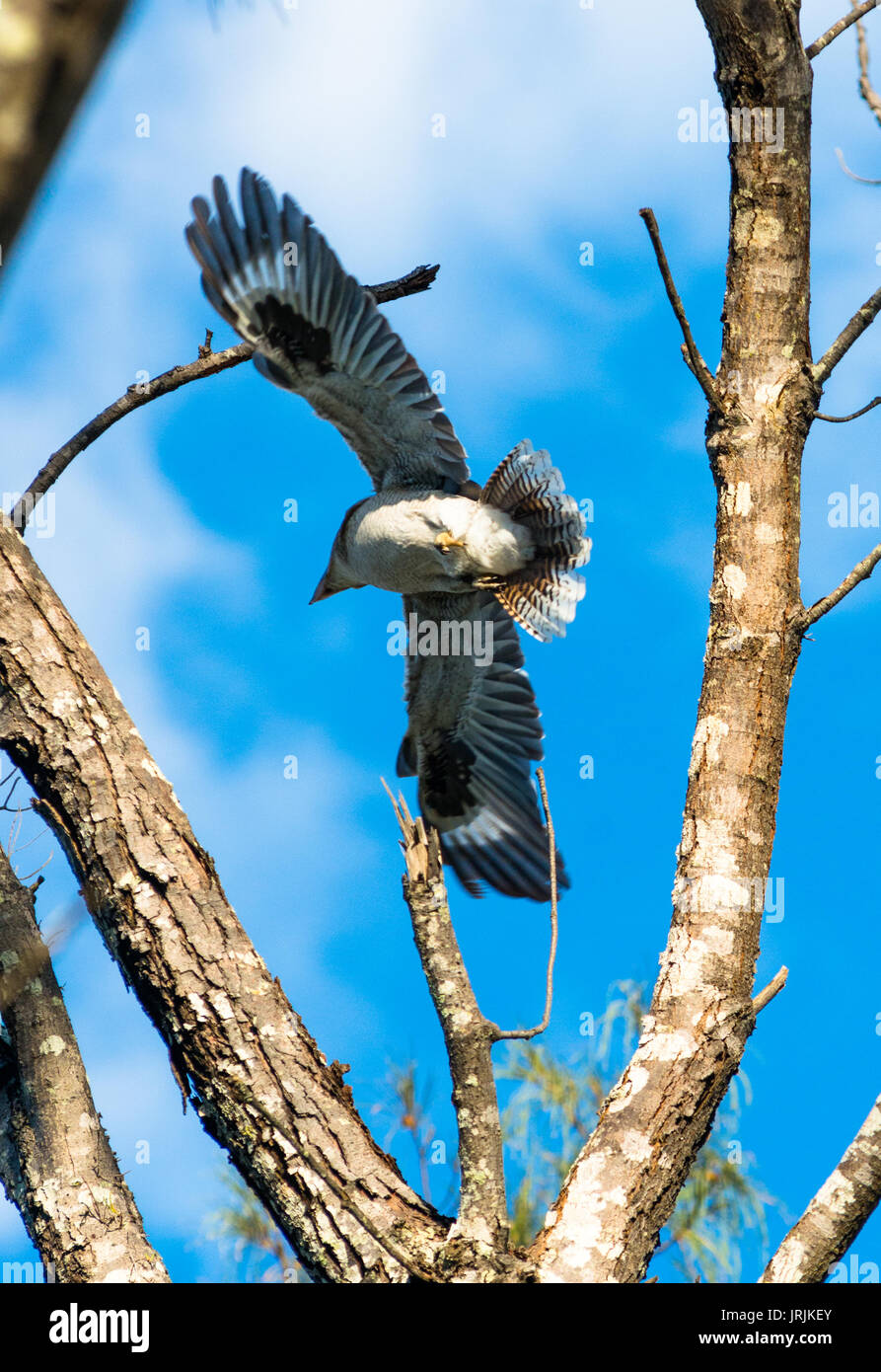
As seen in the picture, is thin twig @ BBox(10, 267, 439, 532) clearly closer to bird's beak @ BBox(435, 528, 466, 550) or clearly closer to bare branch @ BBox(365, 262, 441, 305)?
bare branch @ BBox(365, 262, 441, 305)

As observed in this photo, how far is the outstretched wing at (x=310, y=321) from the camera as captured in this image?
14.5ft

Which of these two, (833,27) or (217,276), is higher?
(833,27)

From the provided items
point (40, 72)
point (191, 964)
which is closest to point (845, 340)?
point (191, 964)

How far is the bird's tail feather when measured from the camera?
15.7 ft

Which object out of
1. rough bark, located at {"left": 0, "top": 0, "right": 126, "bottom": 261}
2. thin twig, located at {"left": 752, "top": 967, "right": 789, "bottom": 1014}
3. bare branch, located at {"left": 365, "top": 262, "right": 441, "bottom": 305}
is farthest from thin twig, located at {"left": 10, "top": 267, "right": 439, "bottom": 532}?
rough bark, located at {"left": 0, "top": 0, "right": 126, "bottom": 261}

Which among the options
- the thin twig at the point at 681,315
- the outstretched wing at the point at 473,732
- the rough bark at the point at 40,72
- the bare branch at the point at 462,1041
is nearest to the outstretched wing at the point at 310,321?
the outstretched wing at the point at 473,732

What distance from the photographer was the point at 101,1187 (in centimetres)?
353

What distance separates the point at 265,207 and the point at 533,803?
2.72 meters

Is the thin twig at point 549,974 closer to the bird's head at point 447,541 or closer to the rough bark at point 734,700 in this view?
the rough bark at point 734,700

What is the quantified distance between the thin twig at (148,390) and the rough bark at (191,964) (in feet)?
2.48

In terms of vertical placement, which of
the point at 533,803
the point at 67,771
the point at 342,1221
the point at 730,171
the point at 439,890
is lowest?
the point at 342,1221
